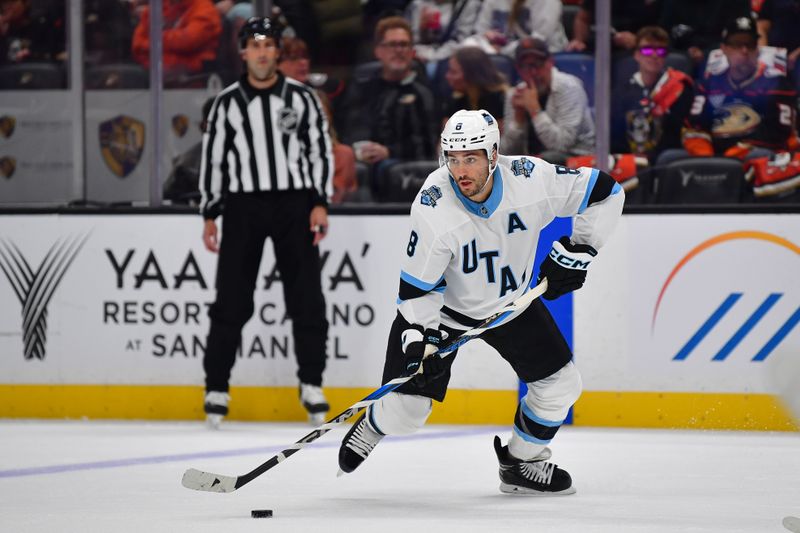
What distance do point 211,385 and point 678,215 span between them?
5.99ft

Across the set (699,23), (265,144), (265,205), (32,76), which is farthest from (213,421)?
(699,23)

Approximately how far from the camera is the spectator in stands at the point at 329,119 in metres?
5.34

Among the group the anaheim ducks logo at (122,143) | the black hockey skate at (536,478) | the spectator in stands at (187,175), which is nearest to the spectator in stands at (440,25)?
the spectator in stands at (187,175)

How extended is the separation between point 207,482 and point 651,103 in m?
2.57

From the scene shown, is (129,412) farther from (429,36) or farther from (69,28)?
(429,36)

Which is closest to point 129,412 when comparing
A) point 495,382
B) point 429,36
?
point 495,382

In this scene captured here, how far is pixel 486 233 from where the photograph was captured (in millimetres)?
3406

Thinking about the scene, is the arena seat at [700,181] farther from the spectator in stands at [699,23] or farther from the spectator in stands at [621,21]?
the spectator in stands at [621,21]

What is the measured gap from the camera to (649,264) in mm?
5020

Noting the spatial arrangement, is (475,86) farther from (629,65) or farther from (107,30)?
(107,30)

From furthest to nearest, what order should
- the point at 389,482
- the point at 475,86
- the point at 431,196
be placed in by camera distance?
the point at 475,86, the point at 389,482, the point at 431,196

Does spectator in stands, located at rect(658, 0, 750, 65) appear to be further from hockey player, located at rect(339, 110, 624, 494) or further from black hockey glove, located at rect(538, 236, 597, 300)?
black hockey glove, located at rect(538, 236, 597, 300)

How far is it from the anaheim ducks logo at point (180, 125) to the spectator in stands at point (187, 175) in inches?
2.0

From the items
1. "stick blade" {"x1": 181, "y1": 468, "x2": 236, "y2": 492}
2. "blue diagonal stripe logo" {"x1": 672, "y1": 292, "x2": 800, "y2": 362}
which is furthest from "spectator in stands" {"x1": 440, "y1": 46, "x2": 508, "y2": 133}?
"stick blade" {"x1": 181, "y1": 468, "x2": 236, "y2": 492}
